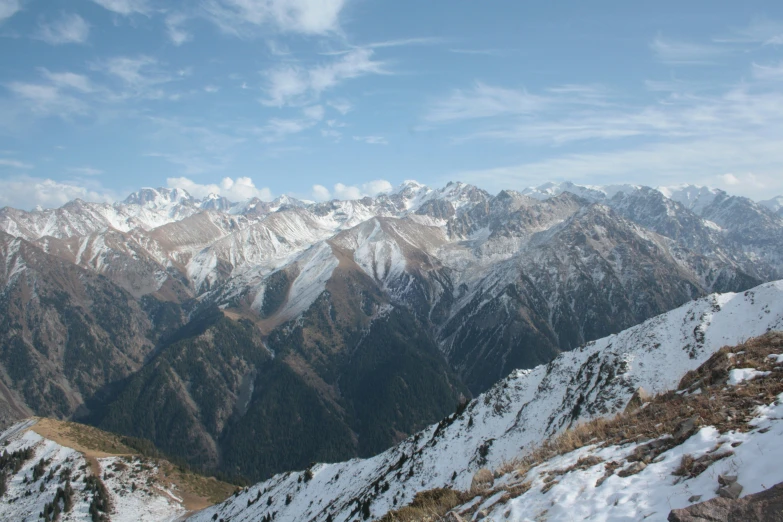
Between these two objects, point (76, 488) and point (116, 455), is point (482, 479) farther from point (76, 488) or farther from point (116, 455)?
point (116, 455)

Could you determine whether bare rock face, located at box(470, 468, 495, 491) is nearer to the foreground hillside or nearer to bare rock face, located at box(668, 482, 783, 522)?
bare rock face, located at box(668, 482, 783, 522)

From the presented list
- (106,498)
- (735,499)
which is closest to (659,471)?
(735,499)

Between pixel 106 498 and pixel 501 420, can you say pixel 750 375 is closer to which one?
pixel 501 420

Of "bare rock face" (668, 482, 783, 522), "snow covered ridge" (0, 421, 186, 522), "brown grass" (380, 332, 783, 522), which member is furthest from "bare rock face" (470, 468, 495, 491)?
"snow covered ridge" (0, 421, 186, 522)

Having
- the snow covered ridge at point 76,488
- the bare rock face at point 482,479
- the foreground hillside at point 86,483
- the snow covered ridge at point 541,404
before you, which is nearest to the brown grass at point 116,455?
the foreground hillside at point 86,483

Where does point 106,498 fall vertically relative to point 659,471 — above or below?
below

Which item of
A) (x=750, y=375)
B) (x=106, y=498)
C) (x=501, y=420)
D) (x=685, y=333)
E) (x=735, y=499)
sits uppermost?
(x=735, y=499)

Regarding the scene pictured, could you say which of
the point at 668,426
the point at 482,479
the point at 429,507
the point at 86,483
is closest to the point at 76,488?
the point at 86,483
